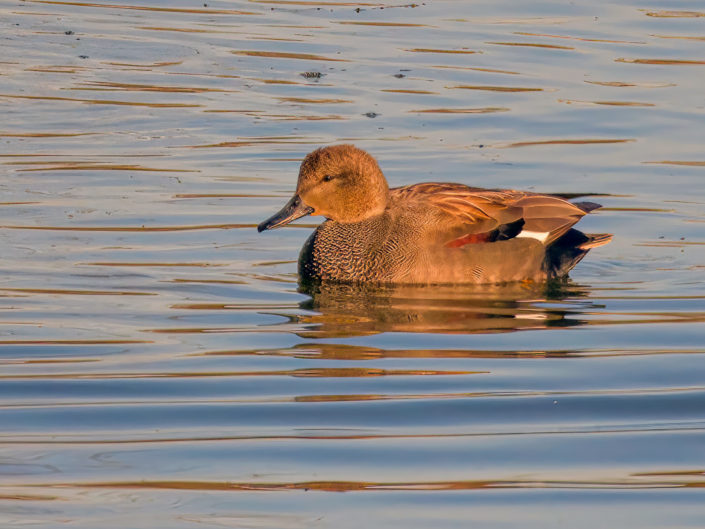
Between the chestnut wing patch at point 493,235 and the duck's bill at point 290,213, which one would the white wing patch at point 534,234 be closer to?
the chestnut wing patch at point 493,235

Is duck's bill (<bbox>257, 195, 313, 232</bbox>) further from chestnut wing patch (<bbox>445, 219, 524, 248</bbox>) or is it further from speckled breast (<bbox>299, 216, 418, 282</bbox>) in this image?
chestnut wing patch (<bbox>445, 219, 524, 248</bbox>)

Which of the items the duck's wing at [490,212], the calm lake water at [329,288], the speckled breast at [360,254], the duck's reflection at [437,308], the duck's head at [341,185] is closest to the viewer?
the calm lake water at [329,288]

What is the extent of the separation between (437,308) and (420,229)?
87 cm

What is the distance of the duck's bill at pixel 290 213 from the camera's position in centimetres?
889

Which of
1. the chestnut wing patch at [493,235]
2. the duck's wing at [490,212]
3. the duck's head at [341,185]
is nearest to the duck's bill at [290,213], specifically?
the duck's head at [341,185]

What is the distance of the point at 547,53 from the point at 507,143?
11.3 feet

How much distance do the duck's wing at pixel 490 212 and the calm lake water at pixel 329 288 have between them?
0.35 meters

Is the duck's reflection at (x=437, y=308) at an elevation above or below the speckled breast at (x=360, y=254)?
below

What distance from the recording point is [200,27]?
15742 mm

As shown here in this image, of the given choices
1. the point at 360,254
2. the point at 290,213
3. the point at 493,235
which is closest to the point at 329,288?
the point at 360,254

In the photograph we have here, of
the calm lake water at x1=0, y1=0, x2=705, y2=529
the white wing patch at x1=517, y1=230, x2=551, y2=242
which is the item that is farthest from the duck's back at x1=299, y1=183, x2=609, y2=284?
the calm lake water at x1=0, y1=0, x2=705, y2=529

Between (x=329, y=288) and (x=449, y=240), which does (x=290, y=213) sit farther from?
(x=449, y=240)

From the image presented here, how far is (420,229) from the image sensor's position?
879 cm

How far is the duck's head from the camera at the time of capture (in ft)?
29.5
